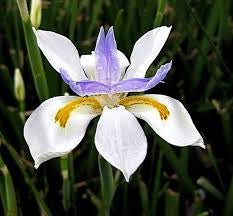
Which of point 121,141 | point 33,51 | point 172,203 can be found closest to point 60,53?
point 33,51

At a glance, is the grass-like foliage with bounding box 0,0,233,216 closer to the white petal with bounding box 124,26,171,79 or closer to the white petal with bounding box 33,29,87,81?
the white petal with bounding box 33,29,87,81

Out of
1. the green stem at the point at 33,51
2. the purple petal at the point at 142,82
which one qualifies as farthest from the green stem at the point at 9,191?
the purple petal at the point at 142,82

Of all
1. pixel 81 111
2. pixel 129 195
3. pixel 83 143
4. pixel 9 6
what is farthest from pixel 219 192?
pixel 9 6

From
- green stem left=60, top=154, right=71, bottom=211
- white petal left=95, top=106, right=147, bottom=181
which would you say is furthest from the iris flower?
green stem left=60, top=154, right=71, bottom=211

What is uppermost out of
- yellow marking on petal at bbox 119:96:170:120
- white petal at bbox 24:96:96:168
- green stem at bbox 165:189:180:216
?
yellow marking on petal at bbox 119:96:170:120

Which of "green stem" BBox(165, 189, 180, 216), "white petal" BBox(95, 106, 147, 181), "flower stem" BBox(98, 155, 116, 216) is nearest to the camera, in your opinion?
"white petal" BBox(95, 106, 147, 181)

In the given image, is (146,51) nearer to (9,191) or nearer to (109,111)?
(109,111)
